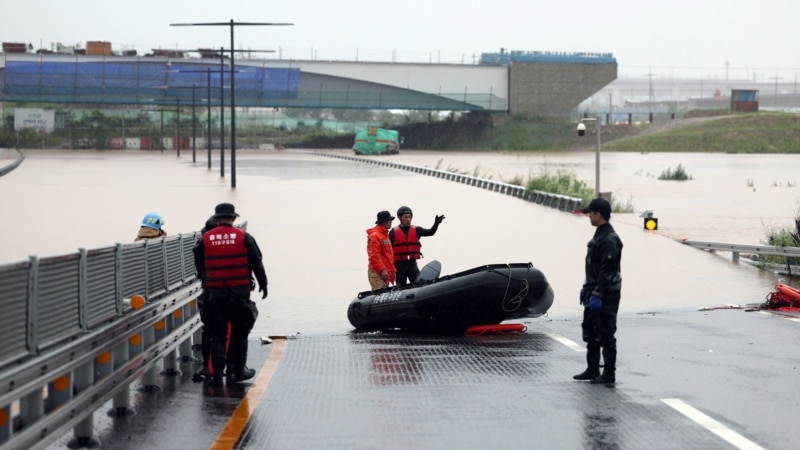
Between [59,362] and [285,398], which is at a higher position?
[59,362]

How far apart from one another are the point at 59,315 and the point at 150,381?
110 inches

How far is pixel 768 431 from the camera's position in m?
9.48

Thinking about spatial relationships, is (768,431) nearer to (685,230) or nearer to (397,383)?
(397,383)

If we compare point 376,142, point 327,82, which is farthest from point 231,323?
point 327,82

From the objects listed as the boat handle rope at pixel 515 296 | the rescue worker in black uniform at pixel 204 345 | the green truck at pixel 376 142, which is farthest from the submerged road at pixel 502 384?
the green truck at pixel 376 142

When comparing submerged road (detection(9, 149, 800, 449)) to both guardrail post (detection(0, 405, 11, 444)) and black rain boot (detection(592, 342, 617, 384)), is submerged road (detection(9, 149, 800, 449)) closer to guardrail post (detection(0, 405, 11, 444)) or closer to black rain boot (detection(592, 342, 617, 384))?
black rain boot (detection(592, 342, 617, 384))

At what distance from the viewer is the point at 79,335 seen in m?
9.07

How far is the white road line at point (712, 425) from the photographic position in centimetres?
902

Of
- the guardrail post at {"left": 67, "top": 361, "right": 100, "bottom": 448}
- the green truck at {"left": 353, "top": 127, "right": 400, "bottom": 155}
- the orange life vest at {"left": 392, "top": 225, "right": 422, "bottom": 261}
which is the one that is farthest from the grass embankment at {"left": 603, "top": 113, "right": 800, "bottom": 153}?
the guardrail post at {"left": 67, "top": 361, "right": 100, "bottom": 448}

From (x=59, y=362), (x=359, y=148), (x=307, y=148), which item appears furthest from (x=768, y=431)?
Answer: (x=307, y=148)

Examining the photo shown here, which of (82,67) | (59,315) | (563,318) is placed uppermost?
(82,67)

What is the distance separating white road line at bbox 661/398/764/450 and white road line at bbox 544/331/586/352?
11.6 feet

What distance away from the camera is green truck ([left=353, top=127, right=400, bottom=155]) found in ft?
385

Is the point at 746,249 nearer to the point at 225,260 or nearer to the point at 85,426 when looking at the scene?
the point at 225,260
